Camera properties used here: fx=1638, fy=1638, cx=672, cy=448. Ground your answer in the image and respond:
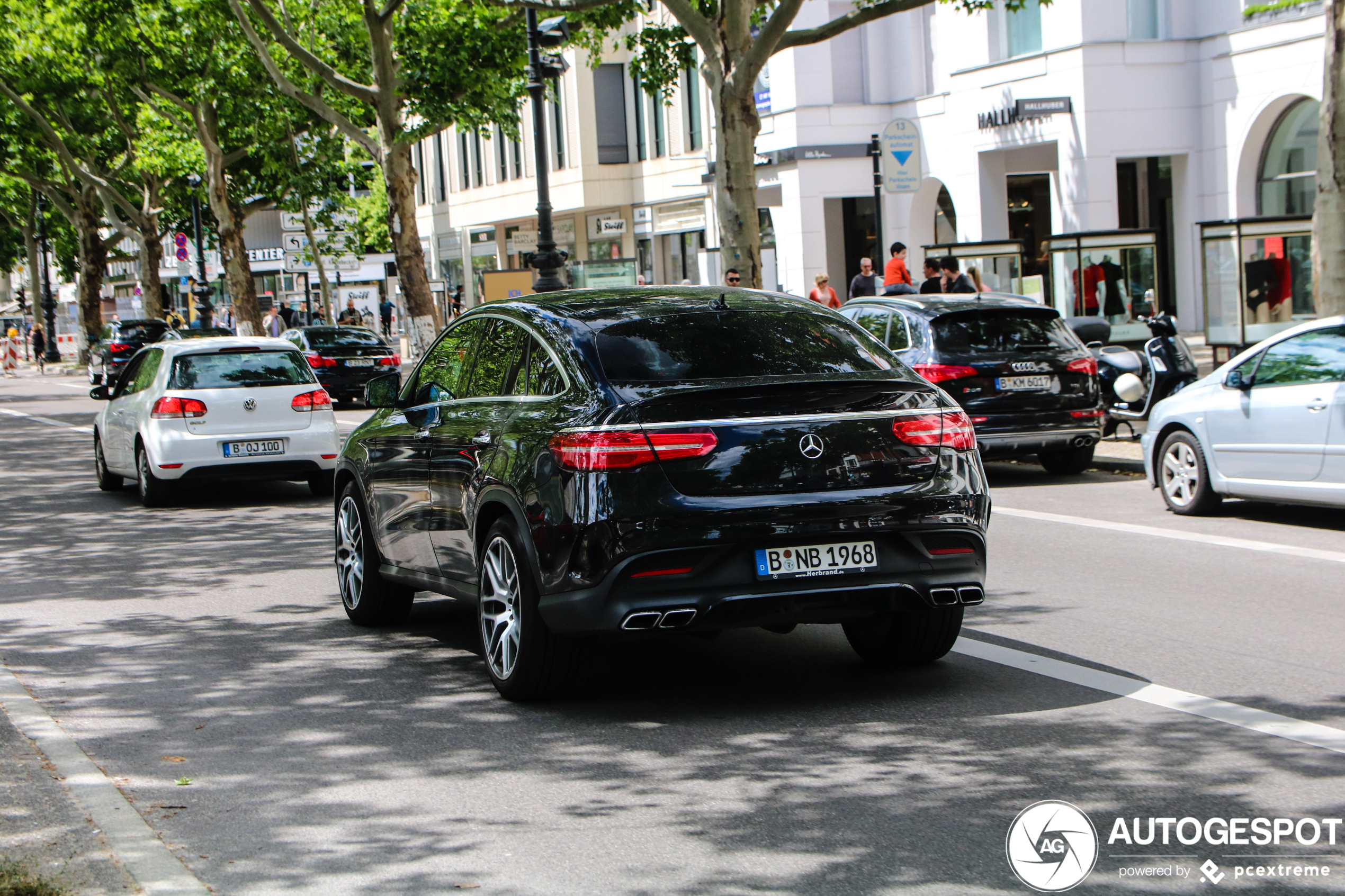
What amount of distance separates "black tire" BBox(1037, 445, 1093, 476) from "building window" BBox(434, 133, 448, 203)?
4893 centimetres

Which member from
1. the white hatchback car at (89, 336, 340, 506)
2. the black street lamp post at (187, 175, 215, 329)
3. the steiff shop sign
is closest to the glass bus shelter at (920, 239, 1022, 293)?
the steiff shop sign

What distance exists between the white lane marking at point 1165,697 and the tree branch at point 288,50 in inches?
903

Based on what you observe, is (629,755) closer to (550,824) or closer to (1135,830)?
(550,824)

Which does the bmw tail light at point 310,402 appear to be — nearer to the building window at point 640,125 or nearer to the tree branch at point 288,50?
the tree branch at point 288,50

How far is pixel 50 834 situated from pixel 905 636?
353 cm

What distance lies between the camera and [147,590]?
10180mm

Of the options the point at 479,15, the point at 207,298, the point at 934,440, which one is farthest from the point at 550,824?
the point at 207,298

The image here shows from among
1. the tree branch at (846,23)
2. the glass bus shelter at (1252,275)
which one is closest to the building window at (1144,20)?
the tree branch at (846,23)

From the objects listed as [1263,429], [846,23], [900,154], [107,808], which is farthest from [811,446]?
[846,23]

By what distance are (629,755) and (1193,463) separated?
725cm

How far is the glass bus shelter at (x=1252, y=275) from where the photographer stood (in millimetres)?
18578

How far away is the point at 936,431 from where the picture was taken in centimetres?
635

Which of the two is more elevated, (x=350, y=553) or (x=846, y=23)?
(x=846, y=23)

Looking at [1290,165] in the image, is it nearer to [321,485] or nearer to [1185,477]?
[1185,477]
